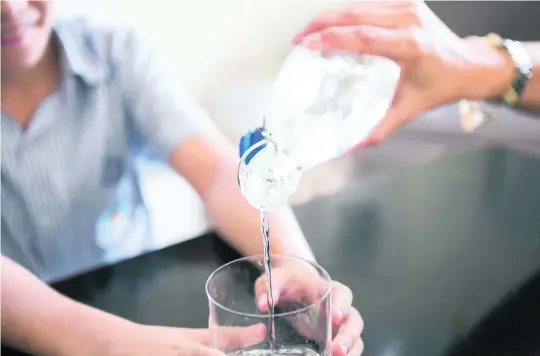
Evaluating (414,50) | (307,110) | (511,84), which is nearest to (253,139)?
(307,110)

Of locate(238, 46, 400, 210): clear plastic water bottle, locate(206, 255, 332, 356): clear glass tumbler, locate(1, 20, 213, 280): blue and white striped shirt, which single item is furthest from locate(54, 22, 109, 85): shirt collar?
locate(206, 255, 332, 356): clear glass tumbler

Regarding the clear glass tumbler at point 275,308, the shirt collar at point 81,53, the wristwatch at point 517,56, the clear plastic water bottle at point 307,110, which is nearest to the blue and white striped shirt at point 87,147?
the shirt collar at point 81,53

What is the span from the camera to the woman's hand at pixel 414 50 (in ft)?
2.03

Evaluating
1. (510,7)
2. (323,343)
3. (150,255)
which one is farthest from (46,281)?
(510,7)

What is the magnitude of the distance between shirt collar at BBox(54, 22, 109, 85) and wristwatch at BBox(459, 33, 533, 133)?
41 centimetres

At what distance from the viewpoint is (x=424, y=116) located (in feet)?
2.43

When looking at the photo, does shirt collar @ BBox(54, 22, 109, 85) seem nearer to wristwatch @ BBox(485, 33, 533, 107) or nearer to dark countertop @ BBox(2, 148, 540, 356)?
dark countertop @ BBox(2, 148, 540, 356)

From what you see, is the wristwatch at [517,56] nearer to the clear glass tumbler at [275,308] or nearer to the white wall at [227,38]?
the white wall at [227,38]

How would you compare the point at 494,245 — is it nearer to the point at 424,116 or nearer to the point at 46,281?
the point at 424,116

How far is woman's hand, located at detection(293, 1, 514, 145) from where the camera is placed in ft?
2.03

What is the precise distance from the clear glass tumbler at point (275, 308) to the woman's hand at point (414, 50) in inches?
8.8

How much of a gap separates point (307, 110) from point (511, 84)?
1.00 ft

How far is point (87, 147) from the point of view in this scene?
2.24ft

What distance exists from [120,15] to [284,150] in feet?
0.70
